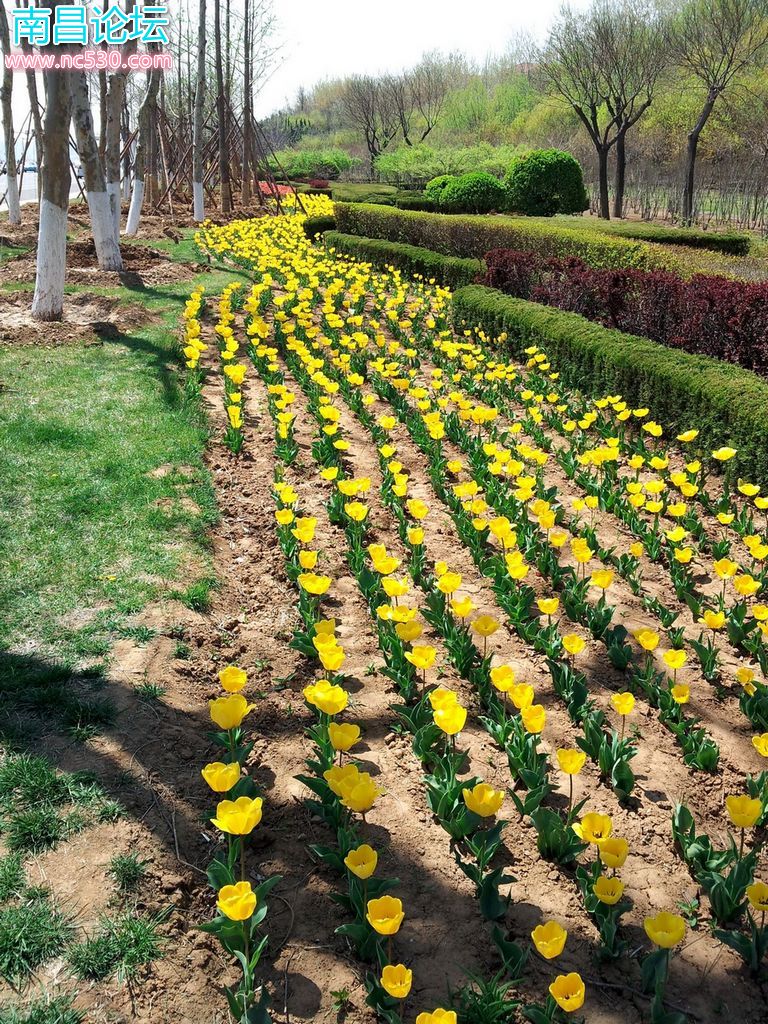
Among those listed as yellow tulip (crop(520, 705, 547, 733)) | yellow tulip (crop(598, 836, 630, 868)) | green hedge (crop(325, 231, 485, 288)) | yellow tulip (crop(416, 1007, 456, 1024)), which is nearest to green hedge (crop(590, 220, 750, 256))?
green hedge (crop(325, 231, 485, 288))

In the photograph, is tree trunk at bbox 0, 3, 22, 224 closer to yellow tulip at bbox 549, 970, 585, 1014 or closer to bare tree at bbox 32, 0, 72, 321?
bare tree at bbox 32, 0, 72, 321

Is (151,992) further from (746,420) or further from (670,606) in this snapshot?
(746,420)

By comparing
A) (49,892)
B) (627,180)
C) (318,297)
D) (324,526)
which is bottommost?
(49,892)

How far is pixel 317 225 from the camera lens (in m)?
23.1

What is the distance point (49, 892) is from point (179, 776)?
0.67 meters

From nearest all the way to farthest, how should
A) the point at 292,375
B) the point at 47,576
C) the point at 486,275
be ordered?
the point at 47,576, the point at 292,375, the point at 486,275

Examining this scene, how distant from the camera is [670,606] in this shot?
A: 4391 mm

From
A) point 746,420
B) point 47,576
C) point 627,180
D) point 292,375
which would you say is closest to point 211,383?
point 292,375

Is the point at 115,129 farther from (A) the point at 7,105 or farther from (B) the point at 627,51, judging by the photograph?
(B) the point at 627,51

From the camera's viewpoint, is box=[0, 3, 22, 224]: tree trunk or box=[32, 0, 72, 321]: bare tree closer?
box=[32, 0, 72, 321]: bare tree

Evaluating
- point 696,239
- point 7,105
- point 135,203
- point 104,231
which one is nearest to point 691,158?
point 696,239

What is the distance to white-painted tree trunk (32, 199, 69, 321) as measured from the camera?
924 cm

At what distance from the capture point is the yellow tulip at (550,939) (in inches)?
76.2

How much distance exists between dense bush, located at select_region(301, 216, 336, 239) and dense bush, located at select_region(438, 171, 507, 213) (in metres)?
4.90
